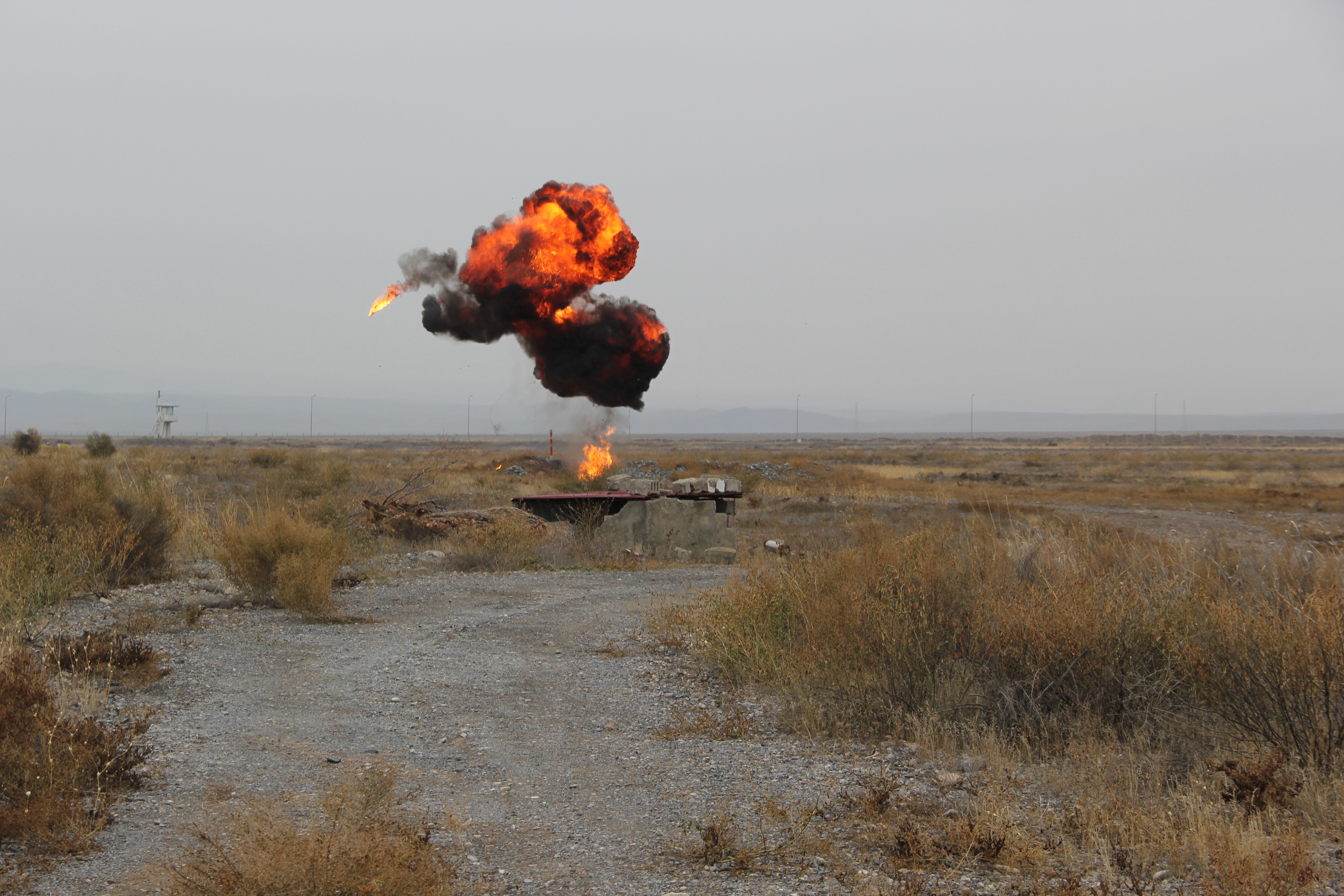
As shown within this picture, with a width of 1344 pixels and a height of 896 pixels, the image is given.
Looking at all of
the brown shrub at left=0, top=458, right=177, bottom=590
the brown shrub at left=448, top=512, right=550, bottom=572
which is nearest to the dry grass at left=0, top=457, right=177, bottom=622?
the brown shrub at left=0, top=458, right=177, bottom=590

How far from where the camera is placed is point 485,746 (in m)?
7.00

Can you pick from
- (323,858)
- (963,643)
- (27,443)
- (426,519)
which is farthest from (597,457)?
(27,443)

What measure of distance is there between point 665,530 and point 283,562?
9691mm

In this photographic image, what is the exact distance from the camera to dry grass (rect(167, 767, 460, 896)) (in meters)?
3.82

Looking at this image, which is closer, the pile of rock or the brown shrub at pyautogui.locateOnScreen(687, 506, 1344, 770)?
the brown shrub at pyautogui.locateOnScreen(687, 506, 1344, 770)

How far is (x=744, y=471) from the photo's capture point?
47.5m

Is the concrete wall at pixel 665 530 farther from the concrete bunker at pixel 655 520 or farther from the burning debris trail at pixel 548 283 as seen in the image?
the burning debris trail at pixel 548 283

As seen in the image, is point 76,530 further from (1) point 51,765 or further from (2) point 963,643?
(2) point 963,643

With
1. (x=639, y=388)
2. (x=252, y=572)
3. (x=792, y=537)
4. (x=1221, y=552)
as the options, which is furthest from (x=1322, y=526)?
(x=252, y=572)

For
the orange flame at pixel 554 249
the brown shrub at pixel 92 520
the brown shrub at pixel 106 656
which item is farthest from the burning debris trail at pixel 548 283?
the brown shrub at pixel 106 656

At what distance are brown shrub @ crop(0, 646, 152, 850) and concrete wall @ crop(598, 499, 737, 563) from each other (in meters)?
14.4

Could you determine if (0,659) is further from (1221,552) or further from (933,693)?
(1221,552)

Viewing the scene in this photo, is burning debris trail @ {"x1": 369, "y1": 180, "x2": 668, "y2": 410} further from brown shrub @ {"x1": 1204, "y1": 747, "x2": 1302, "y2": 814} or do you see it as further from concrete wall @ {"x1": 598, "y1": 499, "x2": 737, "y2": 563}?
brown shrub @ {"x1": 1204, "y1": 747, "x2": 1302, "y2": 814}

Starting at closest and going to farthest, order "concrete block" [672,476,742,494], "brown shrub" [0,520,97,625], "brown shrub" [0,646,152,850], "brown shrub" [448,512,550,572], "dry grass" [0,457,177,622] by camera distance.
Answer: "brown shrub" [0,646,152,850], "brown shrub" [0,520,97,625], "dry grass" [0,457,177,622], "brown shrub" [448,512,550,572], "concrete block" [672,476,742,494]
